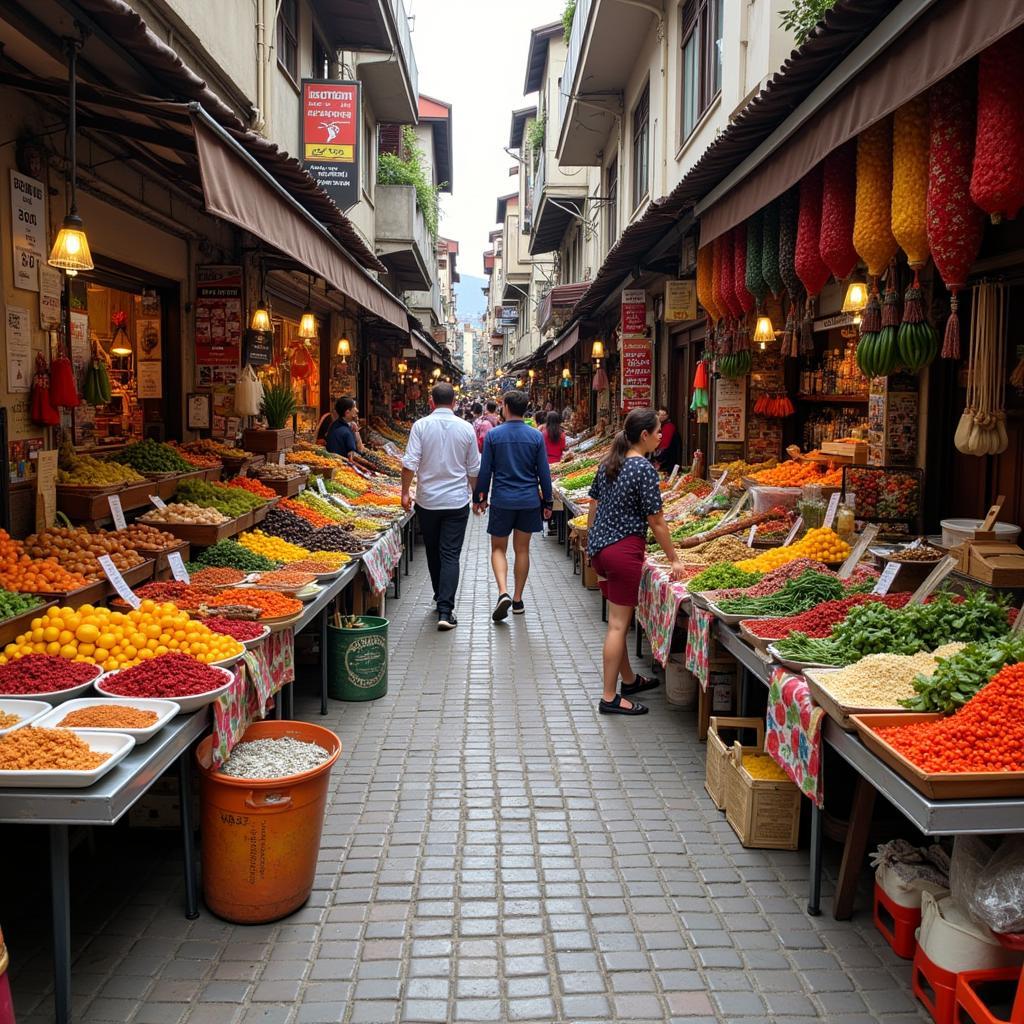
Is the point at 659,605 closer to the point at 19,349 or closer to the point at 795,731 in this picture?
the point at 795,731

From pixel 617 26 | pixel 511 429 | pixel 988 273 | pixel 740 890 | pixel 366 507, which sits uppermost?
pixel 617 26

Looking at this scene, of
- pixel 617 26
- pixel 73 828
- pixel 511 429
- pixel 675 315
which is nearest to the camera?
pixel 73 828

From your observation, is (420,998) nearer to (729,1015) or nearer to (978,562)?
Answer: (729,1015)

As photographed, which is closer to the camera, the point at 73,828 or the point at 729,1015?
the point at 729,1015

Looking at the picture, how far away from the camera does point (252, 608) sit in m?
5.38

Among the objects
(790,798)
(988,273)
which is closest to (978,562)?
(790,798)

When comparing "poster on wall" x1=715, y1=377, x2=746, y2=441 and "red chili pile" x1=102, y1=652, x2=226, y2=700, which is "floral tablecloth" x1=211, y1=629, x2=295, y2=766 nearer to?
"red chili pile" x1=102, y1=652, x2=226, y2=700

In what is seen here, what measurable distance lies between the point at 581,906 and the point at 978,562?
2.81 m

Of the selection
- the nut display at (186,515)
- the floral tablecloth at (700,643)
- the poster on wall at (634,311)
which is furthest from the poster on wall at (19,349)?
the poster on wall at (634,311)

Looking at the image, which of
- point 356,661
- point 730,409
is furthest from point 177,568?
point 730,409

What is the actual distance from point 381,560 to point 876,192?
555 cm

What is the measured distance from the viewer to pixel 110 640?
4.52m

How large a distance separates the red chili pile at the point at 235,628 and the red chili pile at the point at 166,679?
1.99ft

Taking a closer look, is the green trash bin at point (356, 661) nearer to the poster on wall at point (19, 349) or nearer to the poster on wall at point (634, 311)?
the poster on wall at point (19, 349)
